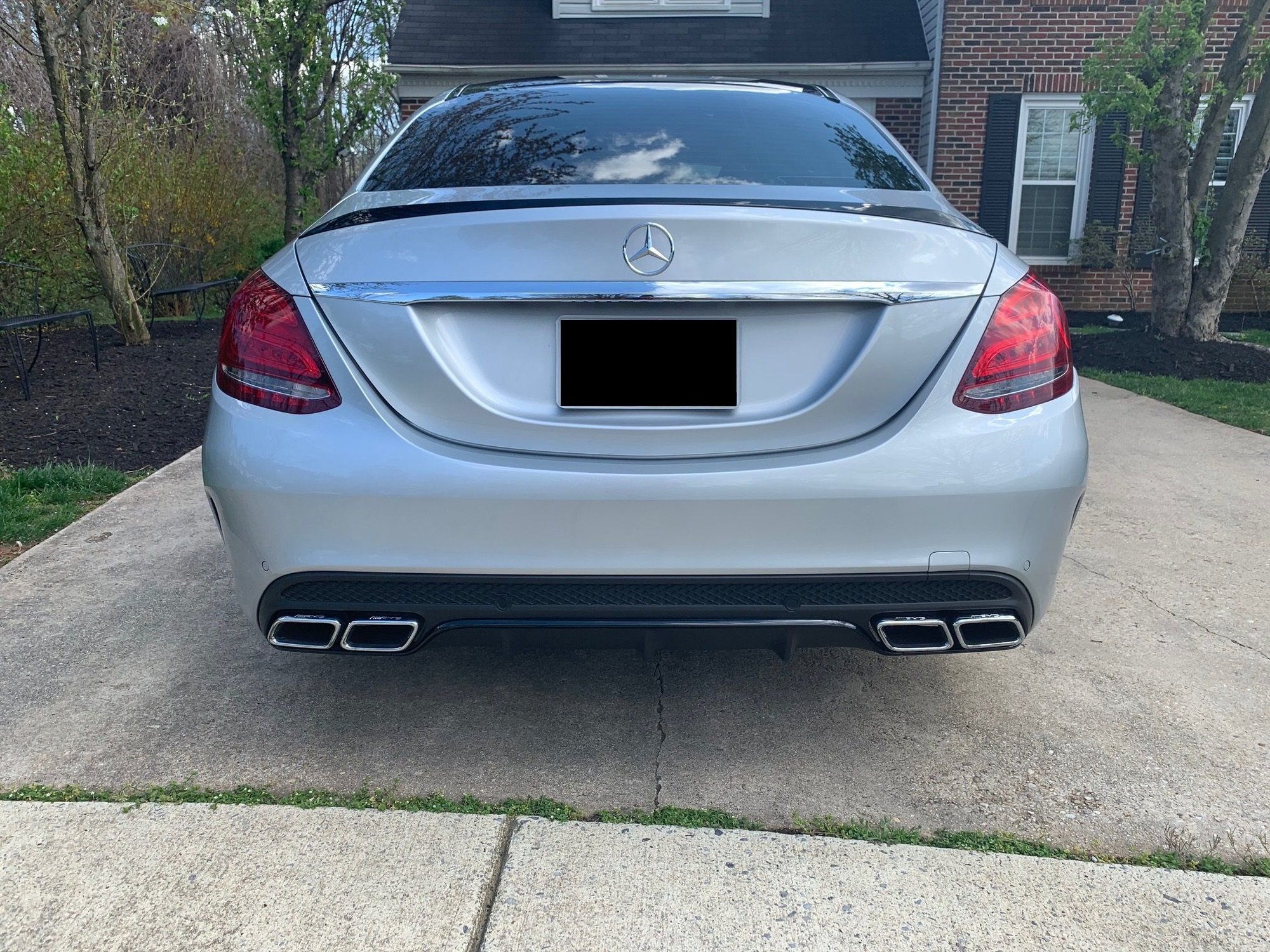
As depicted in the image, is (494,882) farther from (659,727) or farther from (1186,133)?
(1186,133)

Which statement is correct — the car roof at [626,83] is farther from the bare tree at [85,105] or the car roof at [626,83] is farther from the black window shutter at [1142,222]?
the black window shutter at [1142,222]

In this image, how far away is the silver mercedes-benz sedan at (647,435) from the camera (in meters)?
2.00

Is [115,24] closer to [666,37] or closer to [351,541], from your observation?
→ [666,37]

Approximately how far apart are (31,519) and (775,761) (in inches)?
137

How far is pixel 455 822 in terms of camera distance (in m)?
2.19

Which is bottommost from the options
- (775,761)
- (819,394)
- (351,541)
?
(775,761)

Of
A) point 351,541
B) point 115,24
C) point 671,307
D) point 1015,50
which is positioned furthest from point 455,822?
point 1015,50

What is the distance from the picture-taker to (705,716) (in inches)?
107

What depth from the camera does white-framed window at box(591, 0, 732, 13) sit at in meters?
13.6

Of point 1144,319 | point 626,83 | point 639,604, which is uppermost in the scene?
point 626,83

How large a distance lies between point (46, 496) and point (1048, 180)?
469 inches

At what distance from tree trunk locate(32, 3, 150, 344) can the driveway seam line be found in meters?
7.19

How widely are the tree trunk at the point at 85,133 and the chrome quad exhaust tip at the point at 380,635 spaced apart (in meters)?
6.86

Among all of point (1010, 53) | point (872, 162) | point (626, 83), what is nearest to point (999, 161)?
point (1010, 53)
